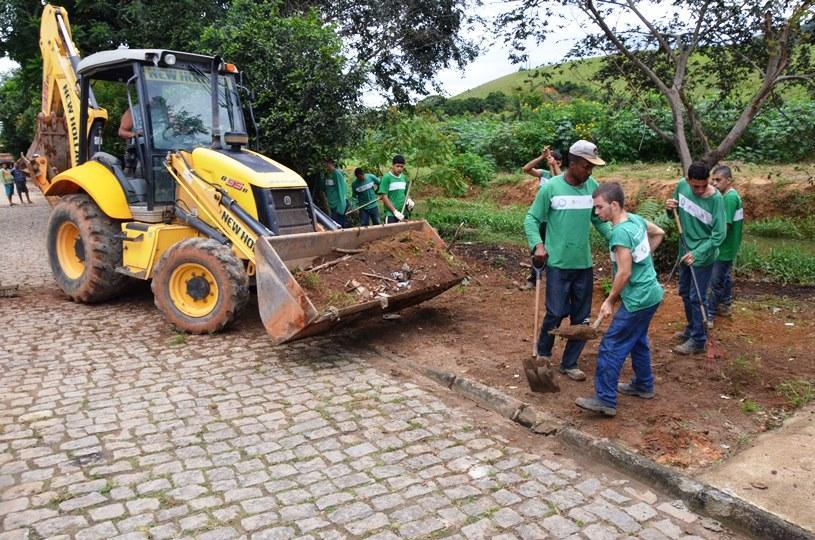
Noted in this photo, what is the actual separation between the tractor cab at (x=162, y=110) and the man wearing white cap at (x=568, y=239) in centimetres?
387

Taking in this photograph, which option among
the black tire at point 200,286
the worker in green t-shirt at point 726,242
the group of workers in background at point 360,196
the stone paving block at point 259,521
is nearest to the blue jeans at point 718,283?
the worker in green t-shirt at point 726,242

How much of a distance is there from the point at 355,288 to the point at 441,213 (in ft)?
30.2

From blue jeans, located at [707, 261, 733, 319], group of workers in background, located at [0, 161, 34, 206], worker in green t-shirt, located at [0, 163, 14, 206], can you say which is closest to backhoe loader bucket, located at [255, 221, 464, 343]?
blue jeans, located at [707, 261, 733, 319]

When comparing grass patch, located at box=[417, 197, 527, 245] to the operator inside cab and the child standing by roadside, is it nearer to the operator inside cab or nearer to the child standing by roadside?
the operator inside cab

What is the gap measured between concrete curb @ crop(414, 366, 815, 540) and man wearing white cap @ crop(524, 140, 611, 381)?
59 centimetres

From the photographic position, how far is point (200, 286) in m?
6.77

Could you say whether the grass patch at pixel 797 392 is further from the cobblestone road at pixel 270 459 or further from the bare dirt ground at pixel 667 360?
the cobblestone road at pixel 270 459

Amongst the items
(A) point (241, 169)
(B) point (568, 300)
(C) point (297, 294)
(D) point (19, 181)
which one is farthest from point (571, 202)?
(D) point (19, 181)

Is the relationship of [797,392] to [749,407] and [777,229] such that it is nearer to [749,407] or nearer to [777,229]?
[749,407]

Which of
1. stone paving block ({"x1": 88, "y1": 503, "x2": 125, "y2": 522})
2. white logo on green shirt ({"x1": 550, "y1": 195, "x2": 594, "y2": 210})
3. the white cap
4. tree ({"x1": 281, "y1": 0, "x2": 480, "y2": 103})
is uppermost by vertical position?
tree ({"x1": 281, "y1": 0, "x2": 480, "y2": 103})

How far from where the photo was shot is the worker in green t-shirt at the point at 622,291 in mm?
4578

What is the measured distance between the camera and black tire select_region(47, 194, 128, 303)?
7.69m

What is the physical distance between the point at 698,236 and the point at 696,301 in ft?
2.03

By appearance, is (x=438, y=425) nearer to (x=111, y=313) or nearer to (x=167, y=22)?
(x=111, y=313)
